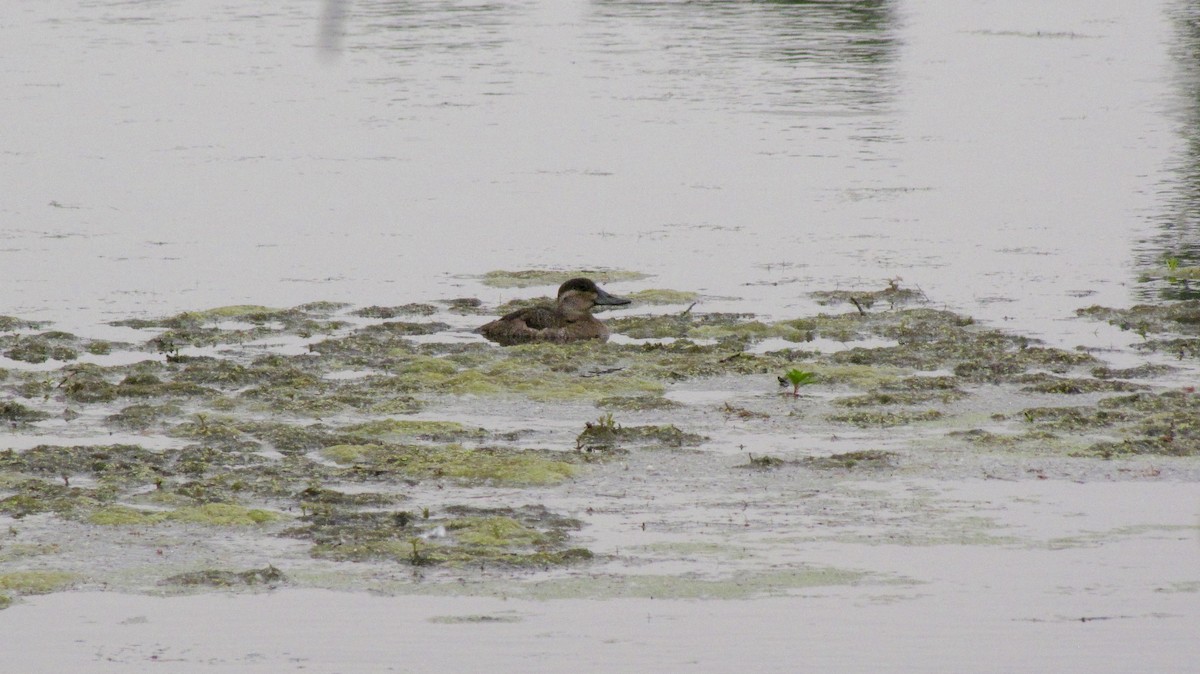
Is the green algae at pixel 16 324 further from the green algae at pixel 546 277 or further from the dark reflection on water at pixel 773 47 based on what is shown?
the dark reflection on water at pixel 773 47

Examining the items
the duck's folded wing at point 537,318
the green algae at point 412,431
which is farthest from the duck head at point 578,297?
the green algae at point 412,431

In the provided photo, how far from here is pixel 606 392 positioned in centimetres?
1173

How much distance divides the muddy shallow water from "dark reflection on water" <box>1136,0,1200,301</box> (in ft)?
0.31

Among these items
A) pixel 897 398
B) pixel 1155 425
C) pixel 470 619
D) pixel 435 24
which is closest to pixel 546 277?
pixel 897 398

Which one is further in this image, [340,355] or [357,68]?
[357,68]

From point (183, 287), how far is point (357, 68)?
1859 cm

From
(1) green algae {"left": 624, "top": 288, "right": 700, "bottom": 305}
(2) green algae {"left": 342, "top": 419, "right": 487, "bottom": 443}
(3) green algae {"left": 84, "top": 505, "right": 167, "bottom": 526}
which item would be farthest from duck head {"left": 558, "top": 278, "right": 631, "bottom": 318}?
(3) green algae {"left": 84, "top": 505, "right": 167, "bottom": 526}

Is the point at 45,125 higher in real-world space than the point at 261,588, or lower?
lower

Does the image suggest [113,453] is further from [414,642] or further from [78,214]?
[78,214]

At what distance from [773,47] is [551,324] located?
23.9 meters

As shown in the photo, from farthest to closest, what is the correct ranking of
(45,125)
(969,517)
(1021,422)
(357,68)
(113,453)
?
(357,68), (45,125), (1021,422), (113,453), (969,517)

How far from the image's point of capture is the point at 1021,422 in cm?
1077

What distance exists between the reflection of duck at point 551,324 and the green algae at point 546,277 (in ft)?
7.35

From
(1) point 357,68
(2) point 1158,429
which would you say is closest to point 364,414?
(2) point 1158,429
